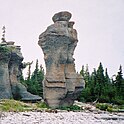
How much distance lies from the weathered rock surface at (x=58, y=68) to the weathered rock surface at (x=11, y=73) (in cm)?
967

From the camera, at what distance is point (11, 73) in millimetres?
34094

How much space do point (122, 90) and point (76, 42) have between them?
15095 millimetres

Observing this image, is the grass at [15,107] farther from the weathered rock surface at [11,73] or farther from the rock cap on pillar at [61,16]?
the weathered rock surface at [11,73]

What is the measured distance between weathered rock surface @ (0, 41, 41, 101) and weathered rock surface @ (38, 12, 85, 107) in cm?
967

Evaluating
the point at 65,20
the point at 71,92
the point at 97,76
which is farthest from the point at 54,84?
the point at 97,76

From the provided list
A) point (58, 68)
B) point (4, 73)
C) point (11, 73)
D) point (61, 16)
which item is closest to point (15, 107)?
point (58, 68)

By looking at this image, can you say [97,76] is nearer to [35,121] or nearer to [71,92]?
[71,92]

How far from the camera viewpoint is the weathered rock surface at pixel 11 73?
3209 cm

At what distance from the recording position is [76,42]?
24.0 m

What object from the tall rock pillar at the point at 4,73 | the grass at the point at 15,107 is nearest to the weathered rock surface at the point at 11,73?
the tall rock pillar at the point at 4,73

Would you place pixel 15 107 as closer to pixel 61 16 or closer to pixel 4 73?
pixel 61 16

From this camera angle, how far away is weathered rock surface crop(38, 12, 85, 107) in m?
22.7

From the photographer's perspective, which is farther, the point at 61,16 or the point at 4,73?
the point at 4,73

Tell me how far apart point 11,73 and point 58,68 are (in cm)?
1195
